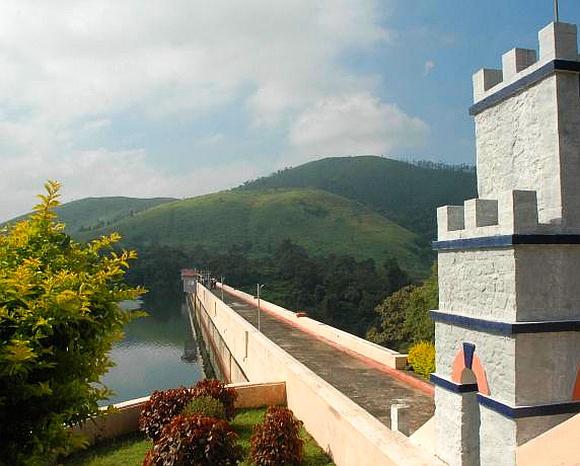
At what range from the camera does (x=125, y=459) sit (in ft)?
32.8

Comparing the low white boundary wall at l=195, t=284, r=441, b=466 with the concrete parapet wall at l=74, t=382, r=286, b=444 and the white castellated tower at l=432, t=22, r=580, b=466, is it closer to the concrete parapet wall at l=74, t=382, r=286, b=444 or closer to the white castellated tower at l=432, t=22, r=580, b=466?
the concrete parapet wall at l=74, t=382, r=286, b=444

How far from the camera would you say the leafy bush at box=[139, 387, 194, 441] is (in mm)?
10617

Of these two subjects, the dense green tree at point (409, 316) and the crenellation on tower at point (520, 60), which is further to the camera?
the dense green tree at point (409, 316)

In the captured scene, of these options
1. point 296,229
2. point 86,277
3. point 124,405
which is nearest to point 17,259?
point 86,277

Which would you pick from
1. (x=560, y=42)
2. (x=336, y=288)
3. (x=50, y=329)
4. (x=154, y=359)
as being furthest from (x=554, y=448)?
(x=336, y=288)

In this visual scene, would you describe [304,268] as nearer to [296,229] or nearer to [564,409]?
[296,229]

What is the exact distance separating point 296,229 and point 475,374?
4743 inches

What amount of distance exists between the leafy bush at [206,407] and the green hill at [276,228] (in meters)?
88.4

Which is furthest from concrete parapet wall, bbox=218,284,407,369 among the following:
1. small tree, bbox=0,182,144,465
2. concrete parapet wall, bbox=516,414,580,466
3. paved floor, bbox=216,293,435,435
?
small tree, bbox=0,182,144,465

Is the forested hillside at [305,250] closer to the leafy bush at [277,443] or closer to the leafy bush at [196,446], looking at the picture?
the leafy bush at [277,443]

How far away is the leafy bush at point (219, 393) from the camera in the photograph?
11.2 metres

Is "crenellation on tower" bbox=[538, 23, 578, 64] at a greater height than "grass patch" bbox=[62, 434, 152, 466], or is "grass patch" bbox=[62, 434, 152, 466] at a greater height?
"crenellation on tower" bbox=[538, 23, 578, 64]

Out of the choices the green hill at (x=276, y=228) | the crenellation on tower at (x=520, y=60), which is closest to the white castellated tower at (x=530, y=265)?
the crenellation on tower at (x=520, y=60)

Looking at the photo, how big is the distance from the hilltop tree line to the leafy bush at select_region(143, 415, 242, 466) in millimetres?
20179
